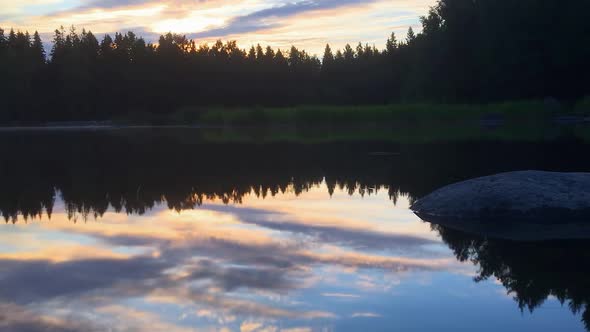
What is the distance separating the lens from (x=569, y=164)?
12070mm

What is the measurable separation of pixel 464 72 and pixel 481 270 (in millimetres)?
46571

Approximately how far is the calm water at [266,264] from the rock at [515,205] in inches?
15.3

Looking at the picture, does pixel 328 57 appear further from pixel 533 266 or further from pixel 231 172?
pixel 533 266

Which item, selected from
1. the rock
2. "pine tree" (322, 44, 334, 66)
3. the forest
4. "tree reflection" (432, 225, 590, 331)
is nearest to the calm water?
"tree reflection" (432, 225, 590, 331)

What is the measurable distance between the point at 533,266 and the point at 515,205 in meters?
2.07

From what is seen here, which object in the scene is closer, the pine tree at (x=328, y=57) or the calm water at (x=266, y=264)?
the calm water at (x=266, y=264)

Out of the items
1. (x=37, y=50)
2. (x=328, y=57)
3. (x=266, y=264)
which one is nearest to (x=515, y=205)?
(x=266, y=264)

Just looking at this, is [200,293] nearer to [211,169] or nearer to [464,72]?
[211,169]

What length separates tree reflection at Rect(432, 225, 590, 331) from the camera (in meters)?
4.24

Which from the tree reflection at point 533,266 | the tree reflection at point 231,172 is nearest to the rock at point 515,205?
the tree reflection at point 533,266

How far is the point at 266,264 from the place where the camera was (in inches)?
201

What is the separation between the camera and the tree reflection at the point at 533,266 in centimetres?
424

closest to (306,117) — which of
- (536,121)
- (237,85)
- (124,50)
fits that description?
(536,121)

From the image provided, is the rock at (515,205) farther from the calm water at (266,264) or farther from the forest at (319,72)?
the forest at (319,72)
